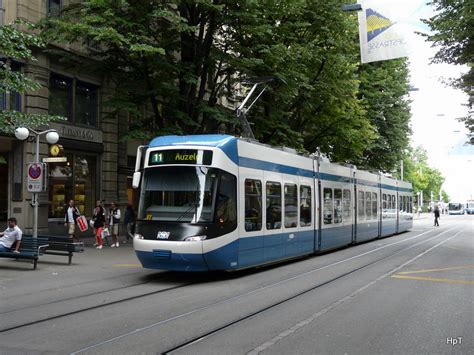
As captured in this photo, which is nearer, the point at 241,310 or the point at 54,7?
the point at 241,310

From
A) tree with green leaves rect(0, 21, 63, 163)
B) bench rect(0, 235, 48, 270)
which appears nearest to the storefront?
bench rect(0, 235, 48, 270)

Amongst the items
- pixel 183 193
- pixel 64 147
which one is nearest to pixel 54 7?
pixel 64 147

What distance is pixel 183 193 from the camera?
11570mm

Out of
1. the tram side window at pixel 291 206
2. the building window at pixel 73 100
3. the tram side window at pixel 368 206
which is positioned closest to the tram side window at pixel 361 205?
the tram side window at pixel 368 206

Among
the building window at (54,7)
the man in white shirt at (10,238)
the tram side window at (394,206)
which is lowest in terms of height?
the man in white shirt at (10,238)

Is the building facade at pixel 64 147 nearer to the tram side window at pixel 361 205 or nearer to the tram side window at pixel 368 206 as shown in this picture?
the tram side window at pixel 361 205

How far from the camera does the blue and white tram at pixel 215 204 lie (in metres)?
11.3

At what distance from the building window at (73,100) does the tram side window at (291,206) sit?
12.0 meters

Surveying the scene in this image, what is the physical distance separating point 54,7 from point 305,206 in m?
14.0

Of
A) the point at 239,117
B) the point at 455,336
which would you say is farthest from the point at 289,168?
the point at 455,336

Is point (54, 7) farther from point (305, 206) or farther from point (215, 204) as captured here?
point (215, 204)

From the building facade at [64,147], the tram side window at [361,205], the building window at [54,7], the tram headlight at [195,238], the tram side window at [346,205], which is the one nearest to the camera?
the tram headlight at [195,238]

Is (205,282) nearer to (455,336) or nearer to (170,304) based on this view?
(170,304)

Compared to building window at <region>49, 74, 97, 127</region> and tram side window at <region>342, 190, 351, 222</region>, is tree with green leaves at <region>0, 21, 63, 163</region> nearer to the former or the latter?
building window at <region>49, 74, 97, 127</region>
